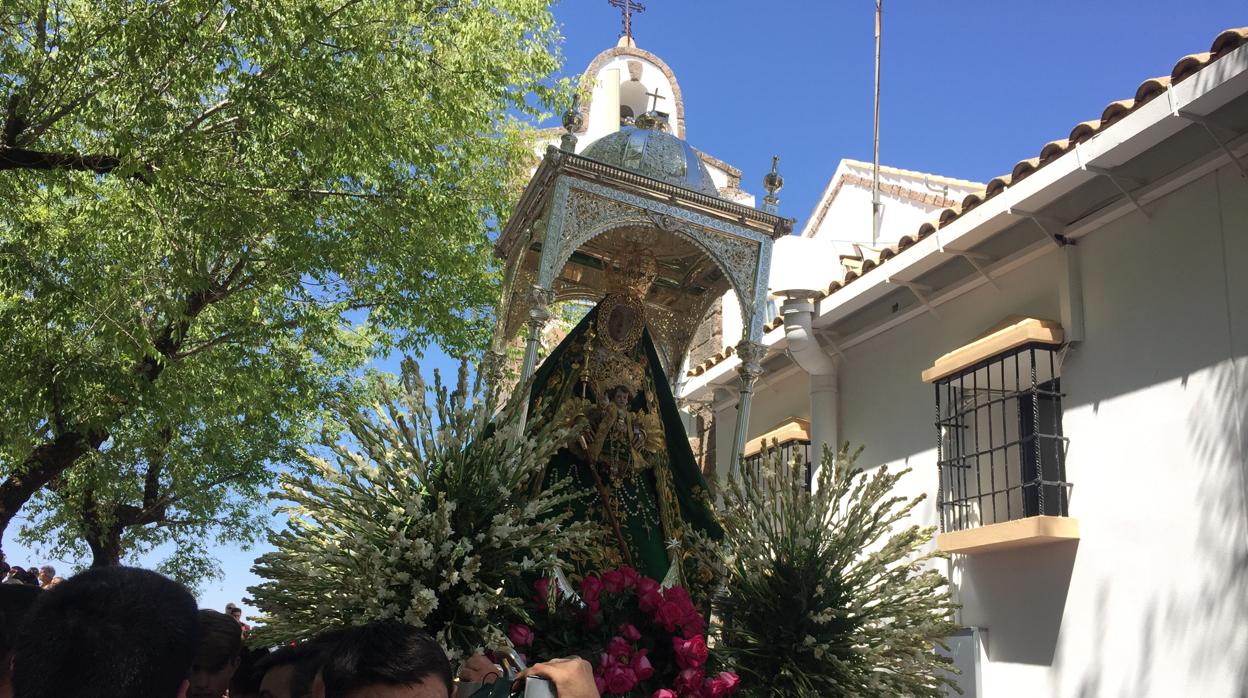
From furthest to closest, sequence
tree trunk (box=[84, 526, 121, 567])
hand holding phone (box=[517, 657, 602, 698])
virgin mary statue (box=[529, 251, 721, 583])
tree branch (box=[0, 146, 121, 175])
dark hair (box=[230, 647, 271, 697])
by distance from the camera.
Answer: tree trunk (box=[84, 526, 121, 567]) < tree branch (box=[0, 146, 121, 175]) < virgin mary statue (box=[529, 251, 721, 583]) < dark hair (box=[230, 647, 271, 697]) < hand holding phone (box=[517, 657, 602, 698])

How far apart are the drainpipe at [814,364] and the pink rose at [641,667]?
233 inches

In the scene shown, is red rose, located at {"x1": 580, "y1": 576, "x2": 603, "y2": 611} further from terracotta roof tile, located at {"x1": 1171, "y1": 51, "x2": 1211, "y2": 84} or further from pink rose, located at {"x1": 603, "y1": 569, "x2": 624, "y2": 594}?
terracotta roof tile, located at {"x1": 1171, "y1": 51, "x2": 1211, "y2": 84}

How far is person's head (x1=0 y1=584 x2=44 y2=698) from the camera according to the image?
2.60m

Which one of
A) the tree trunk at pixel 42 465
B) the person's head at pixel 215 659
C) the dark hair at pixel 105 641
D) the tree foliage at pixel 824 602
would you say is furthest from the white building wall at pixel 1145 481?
the tree trunk at pixel 42 465

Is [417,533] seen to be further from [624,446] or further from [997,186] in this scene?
[997,186]

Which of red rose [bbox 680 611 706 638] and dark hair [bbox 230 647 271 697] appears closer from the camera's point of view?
dark hair [bbox 230 647 271 697]

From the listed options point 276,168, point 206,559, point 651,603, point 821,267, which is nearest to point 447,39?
point 276,168

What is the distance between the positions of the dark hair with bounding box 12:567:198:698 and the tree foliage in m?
2.82

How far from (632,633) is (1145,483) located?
403cm

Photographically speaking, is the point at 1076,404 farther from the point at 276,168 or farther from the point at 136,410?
the point at 136,410

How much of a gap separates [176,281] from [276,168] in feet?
3.92

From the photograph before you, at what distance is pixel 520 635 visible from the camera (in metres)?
3.98

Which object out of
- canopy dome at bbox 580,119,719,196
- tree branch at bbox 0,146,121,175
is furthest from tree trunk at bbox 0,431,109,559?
canopy dome at bbox 580,119,719,196

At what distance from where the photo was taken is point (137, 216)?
26.9ft
